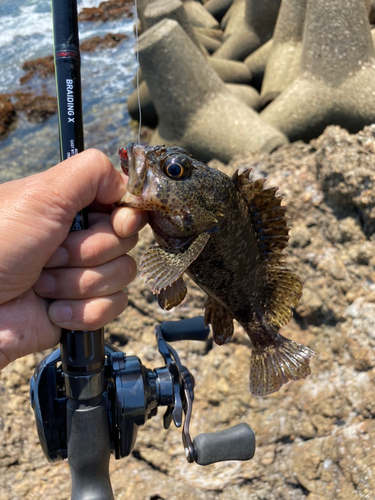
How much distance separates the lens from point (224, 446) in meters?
1.48

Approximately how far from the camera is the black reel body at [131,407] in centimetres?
148

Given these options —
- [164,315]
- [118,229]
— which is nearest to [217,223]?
[118,229]

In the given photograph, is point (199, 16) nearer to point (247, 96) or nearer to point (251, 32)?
point (251, 32)


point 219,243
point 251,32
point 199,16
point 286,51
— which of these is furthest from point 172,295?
point 199,16

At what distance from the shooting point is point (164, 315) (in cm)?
301

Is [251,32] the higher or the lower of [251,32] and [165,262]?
the lower

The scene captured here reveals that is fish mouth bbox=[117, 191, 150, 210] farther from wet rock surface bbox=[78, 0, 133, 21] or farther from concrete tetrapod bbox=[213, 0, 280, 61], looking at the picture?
wet rock surface bbox=[78, 0, 133, 21]

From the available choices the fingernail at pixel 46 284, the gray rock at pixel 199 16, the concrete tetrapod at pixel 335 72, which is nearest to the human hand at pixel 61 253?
the fingernail at pixel 46 284

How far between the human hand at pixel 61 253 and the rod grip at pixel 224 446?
23.1 inches

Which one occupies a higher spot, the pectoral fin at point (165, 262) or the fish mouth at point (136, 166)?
the fish mouth at point (136, 166)

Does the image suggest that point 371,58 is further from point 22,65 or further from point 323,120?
point 22,65

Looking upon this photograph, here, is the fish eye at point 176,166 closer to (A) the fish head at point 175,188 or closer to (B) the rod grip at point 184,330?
(A) the fish head at point 175,188

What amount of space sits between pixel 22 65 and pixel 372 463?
9.92 meters

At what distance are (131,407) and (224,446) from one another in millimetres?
378
